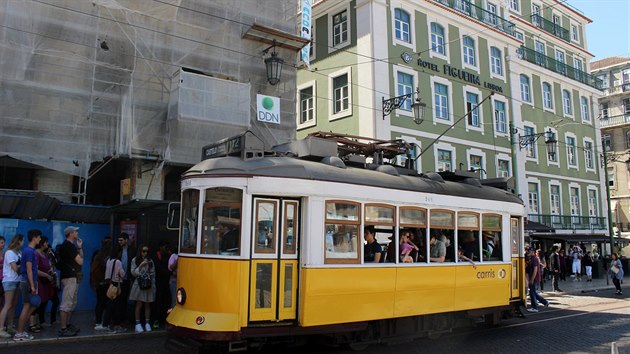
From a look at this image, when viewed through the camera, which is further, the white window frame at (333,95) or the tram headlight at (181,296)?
the white window frame at (333,95)

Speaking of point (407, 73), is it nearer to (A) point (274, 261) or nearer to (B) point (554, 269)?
(B) point (554, 269)

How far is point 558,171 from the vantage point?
3106 cm

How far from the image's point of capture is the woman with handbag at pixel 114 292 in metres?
9.71

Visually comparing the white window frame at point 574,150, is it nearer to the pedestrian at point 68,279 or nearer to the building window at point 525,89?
the building window at point 525,89

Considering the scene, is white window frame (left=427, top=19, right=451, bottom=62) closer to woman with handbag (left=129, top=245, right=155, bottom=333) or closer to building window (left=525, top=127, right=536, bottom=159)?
building window (left=525, top=127, right=536, bottom=159)

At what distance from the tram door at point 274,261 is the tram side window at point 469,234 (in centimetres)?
376

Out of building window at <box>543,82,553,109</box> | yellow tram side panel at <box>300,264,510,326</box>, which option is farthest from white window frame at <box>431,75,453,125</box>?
yellow tram side panel at <box>300,264,510,326</box>

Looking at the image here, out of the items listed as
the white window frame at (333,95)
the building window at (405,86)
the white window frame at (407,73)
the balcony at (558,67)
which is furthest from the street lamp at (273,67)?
the balcony at (558,67)

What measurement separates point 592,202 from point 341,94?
21874 mm

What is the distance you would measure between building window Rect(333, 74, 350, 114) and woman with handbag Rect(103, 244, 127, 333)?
1383 centimetres

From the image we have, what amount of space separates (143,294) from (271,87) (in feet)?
26.8

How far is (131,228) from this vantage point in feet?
39.4

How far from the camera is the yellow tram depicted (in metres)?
7.13

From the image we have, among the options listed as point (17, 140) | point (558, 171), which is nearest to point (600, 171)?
point (558, 171)
